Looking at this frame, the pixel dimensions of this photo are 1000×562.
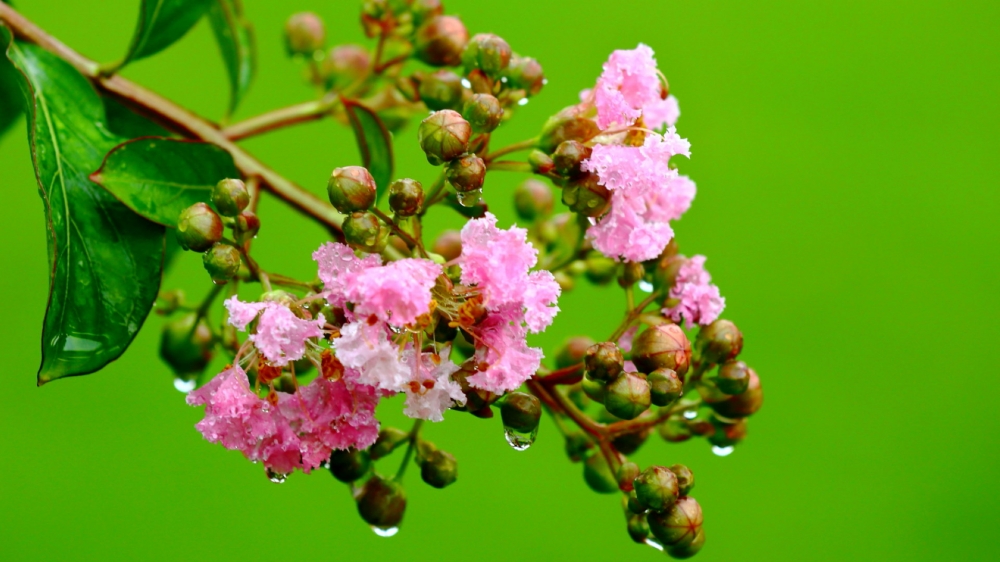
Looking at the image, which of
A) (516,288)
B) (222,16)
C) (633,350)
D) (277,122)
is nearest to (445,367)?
(516,288)

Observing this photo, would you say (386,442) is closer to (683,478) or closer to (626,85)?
(683,478)

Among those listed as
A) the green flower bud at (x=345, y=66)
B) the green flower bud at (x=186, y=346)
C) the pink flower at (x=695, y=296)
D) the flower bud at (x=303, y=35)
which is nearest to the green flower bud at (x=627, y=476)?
the pink flower at (x=695, y=296)

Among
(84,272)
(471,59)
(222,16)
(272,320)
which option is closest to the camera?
(272,320)

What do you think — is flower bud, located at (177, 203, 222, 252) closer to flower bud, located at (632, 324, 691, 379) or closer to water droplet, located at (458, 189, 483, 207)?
water droplet, located at (458, 189, 483, 207)

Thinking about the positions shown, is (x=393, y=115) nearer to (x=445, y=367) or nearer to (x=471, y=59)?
(x=471, y=59)

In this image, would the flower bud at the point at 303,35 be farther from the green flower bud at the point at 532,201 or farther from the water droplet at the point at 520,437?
the water droplet at the point at 520,437

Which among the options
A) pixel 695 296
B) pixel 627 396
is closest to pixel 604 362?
pixel 627 396

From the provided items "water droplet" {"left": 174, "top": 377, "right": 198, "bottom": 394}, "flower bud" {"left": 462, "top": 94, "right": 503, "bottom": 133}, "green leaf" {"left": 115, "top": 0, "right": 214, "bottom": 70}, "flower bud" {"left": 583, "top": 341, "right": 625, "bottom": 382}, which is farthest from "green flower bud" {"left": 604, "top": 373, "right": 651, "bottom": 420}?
"green leaf" {"left": 115, "top": 0, "right": 214, "bottom": 70}
